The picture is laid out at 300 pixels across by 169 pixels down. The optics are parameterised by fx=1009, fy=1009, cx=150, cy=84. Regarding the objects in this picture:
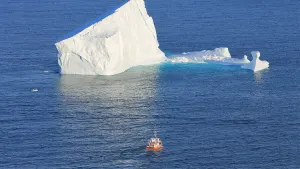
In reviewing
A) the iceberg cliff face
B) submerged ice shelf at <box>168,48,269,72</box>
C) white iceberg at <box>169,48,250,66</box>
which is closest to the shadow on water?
the iceberg cliff face

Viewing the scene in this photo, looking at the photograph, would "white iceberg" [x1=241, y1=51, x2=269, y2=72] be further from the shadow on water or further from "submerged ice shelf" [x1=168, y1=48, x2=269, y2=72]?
the shadow on water

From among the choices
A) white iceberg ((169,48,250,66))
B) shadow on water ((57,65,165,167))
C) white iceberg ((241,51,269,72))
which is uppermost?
white iceberg ((169,48,250,66))

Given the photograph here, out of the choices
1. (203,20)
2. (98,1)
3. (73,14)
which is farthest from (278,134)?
(98,1)

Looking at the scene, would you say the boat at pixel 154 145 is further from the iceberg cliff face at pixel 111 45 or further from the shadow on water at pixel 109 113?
the iceberg cliff face at pixel 111 45

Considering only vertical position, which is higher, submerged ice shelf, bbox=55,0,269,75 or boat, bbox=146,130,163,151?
submerged ice shelf, bbox=55,0,269,75

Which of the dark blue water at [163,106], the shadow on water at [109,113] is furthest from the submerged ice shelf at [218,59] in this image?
the shadow on water at [109,113]

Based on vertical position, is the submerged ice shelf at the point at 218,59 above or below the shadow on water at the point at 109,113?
above

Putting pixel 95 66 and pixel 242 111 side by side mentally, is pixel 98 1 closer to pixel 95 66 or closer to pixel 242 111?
pixel 95 66
